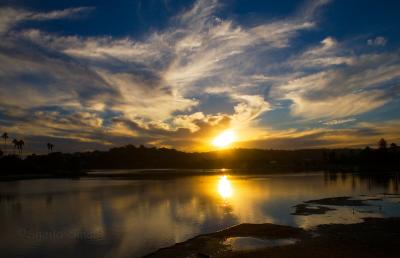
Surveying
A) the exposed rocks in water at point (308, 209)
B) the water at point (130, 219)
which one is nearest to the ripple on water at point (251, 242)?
the water at point (130, 219)

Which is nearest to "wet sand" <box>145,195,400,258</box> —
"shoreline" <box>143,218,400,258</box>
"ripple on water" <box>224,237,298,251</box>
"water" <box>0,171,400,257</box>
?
"shoreline" <box>143,218,400,258</box>

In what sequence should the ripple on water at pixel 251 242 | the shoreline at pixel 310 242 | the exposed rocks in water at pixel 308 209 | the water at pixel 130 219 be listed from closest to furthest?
the shoreline at pixel 310 242, the ripple on water at pixel 251 242, the water at pixel 130 219, the exposed rocks in water at pixel 308 209

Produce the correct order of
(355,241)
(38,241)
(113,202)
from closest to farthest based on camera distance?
(355,241) < (38,241) < (113,202)

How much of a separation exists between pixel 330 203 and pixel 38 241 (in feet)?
117

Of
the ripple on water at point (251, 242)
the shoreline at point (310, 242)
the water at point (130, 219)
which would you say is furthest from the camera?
the water at point (130, 219)

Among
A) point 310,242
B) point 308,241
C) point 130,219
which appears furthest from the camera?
point 130,219

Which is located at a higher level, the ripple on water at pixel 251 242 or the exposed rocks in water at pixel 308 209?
the exposed rocks in water at pixel 308 209

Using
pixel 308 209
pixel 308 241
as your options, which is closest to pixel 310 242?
pixel 308 241

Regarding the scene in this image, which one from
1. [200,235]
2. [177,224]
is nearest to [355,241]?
[200,235]

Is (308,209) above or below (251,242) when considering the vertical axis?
above

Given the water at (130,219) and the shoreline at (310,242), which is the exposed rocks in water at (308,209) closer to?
the water at (130,219)

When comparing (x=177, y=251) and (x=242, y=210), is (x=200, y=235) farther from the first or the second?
(x=242, y=210)

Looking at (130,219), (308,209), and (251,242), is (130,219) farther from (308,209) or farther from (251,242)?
(308,209)

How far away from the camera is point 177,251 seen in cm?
2472
